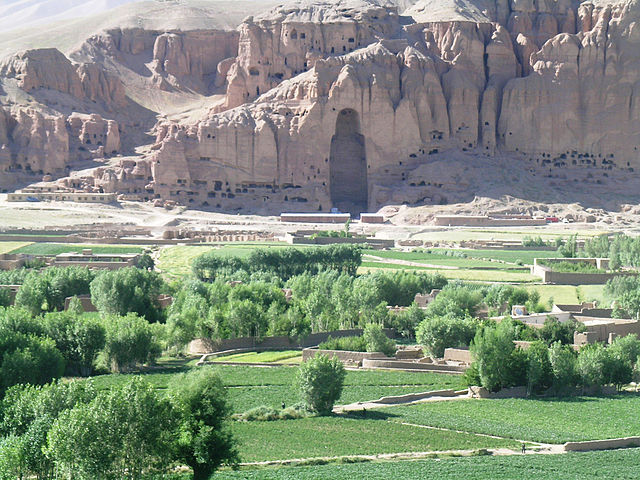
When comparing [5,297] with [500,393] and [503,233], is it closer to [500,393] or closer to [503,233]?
[500,393]

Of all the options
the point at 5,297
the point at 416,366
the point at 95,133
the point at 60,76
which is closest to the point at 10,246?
the point at 5,297

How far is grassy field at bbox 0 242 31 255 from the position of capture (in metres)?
101

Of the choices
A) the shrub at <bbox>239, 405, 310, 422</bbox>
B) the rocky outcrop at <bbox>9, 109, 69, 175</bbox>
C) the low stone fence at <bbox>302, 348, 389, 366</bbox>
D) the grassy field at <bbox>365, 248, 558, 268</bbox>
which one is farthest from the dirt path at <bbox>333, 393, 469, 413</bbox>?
the rocky outcrop at <bbox>9, 109, 69, 175</bbox>

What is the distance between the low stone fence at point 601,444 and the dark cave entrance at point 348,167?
288 ft

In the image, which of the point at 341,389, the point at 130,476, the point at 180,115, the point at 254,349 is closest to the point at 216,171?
the point at 180,115

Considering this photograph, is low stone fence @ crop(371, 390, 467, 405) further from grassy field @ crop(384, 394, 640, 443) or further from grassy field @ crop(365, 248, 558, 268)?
grassy field @ crop(365, 248, 558, 268)

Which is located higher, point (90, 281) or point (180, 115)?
point (180, 115)

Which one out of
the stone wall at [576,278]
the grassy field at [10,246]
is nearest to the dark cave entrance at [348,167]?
the grassy field at [10,246]

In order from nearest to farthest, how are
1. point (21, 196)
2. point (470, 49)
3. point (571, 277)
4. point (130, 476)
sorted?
point (130, 476) < point (571, 277) < point (21, 196) < point (470, 49)

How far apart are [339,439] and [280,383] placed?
10404 millimetres

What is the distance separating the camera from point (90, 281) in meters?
80.2

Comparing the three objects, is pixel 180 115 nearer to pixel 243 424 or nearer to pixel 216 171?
pixel 216 171

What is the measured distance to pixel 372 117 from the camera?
427ft

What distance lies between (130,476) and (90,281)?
142ft
